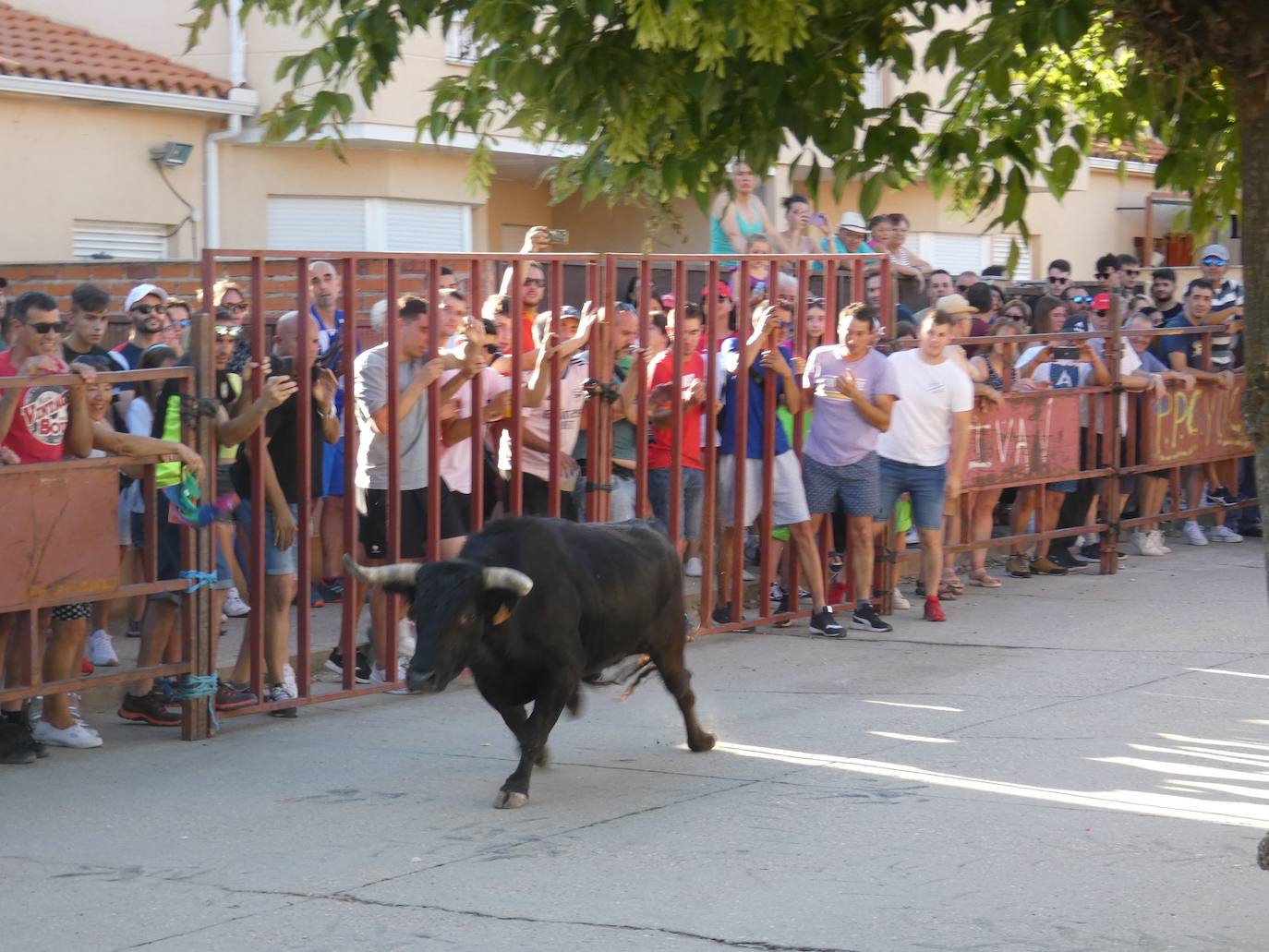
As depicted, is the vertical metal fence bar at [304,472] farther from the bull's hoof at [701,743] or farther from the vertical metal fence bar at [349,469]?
the bull's hoof at [701,743]

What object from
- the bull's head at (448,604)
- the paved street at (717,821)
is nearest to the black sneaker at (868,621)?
the paved street at (717,821)

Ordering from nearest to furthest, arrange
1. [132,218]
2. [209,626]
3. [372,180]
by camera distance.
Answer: [209,626] < [132,218] < [372,180]

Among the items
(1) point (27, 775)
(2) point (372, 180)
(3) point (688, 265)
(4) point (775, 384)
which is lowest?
(1) point (27, 775)

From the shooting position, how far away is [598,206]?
73.8 ft

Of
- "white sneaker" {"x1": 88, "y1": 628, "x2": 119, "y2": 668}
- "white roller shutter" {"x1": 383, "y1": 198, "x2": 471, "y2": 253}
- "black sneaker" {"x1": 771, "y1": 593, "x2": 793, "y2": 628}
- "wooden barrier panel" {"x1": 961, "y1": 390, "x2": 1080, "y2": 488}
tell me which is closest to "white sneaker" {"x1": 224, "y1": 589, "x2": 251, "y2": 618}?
"white sneaker" {"x1": 88, "y1": 628, "x2": 119, "y2": 668}

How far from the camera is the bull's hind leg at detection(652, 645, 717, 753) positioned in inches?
316

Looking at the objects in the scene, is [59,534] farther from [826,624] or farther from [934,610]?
[934,610]

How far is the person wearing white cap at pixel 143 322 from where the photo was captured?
987 cm

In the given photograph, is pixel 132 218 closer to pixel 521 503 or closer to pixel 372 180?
pixel 372 180

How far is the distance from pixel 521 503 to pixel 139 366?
2275mm

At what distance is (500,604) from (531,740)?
24.3 inches

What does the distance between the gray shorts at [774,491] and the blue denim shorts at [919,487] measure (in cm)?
63

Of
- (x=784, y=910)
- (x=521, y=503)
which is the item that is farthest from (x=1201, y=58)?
(x=521, y=503)

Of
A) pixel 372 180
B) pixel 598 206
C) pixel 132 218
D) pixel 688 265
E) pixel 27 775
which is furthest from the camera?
pixel 598 206
